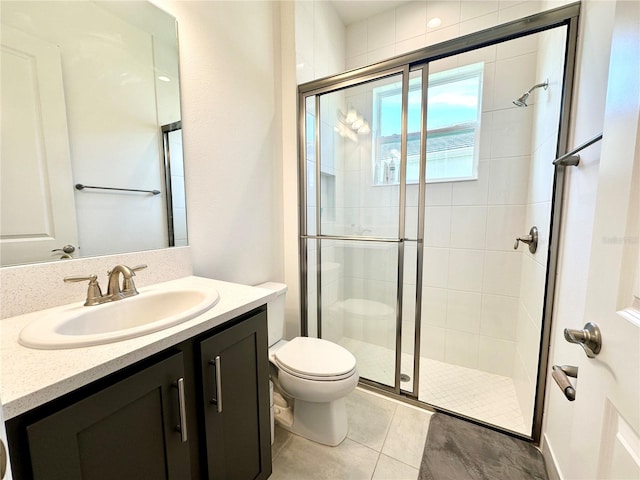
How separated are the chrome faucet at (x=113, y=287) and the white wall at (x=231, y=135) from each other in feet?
1.21

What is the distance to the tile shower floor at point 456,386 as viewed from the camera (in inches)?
63.5

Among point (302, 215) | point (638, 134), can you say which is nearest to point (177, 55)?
point (302, 215)

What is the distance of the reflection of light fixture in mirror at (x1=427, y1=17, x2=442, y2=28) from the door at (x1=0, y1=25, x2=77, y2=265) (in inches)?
88.1

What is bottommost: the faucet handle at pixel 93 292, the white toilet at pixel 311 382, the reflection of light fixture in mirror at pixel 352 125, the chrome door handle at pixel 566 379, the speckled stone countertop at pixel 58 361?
the white toilet at pixel 311 382

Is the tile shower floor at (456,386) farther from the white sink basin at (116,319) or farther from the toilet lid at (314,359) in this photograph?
the white sink basin at (116,319)

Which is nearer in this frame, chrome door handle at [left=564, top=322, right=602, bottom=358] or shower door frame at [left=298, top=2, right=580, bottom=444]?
chrome door handle at [left=564, top=322, right=602, bottom=358]

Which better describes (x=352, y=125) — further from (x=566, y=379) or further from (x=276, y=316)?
(x=566, y=379)

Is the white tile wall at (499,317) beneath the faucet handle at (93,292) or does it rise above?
beneath

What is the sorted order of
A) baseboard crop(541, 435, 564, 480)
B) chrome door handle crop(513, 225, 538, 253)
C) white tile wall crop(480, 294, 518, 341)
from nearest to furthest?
baseboard crop(541, 435, 564, 480) → chrome door handle crop(513, 225, 538, 253) → white tile wall crop(480, 294, 518, 341)

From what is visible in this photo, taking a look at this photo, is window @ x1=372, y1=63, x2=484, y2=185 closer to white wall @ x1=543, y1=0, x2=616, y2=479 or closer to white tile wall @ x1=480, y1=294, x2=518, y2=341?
white wall @ x1=543, y1=0, x2=616, y2=479

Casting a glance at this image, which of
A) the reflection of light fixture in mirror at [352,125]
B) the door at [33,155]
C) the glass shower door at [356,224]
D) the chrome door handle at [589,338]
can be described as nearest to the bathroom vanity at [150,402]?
the door at [33,155]

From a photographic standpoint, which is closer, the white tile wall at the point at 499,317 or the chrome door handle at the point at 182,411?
the chrome door handle at the point at 182,411

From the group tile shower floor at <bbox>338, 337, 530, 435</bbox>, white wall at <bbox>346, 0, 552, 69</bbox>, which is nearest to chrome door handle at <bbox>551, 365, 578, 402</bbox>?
tile shower floor at <bbox>338, 337, 530, 435</bbox>

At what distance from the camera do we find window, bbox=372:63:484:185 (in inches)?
67.9
